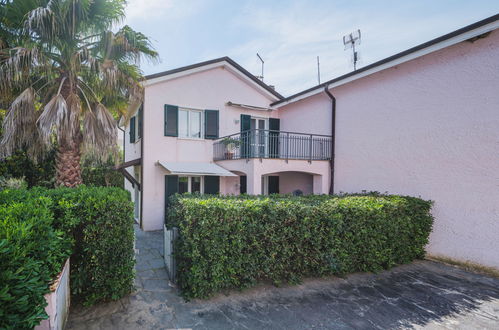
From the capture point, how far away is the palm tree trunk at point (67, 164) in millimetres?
9688

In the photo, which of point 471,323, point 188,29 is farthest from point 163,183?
point 471,323

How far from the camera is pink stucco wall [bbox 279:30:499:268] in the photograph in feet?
27.2

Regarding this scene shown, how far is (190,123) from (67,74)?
257 inches

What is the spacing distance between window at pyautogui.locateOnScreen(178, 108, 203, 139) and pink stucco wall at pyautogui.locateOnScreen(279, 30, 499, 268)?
9.27 metres

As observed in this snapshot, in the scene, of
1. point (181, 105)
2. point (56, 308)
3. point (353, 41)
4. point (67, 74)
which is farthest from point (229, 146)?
point (56, 308)

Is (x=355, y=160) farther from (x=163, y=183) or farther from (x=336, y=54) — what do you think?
(x=163, y=183)

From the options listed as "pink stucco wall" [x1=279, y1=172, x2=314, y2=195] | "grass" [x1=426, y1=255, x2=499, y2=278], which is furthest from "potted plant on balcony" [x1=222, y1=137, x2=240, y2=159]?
"grass" [x1=426, y1=255, x2=499, y2=278]

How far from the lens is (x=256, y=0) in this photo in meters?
11.0

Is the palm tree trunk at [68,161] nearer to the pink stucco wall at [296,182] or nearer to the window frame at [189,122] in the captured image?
the window frame at [189,122]

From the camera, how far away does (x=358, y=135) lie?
498 inches

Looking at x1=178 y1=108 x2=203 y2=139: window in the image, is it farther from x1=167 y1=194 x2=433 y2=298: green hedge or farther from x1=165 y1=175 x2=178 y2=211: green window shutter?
x1=167 y1=194 x2=433 y2=298: green hedge

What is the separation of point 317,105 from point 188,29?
8.69 m

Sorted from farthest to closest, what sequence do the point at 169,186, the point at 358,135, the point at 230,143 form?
1. the point at 230,143
2. the point at 169,186
3. the point at 358,135

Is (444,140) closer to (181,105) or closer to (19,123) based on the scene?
(181,105)
